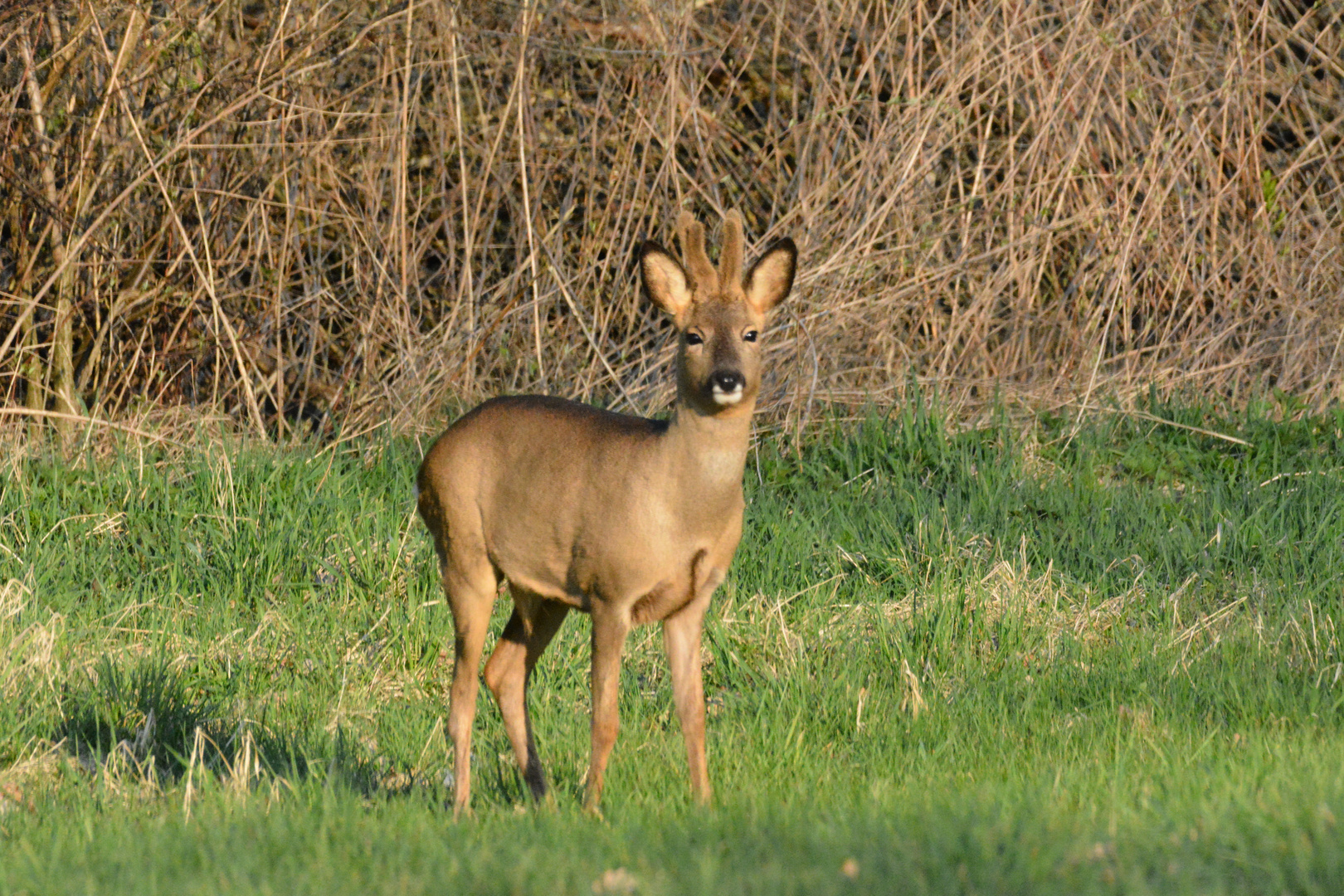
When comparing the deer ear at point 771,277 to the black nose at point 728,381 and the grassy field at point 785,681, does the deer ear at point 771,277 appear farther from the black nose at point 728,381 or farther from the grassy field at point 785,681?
the grassy field at point 785,681

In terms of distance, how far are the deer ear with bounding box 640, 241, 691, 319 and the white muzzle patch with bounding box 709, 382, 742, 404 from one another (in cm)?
40

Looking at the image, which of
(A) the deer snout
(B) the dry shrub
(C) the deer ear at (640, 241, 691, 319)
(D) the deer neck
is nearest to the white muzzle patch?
(A) the deer snout

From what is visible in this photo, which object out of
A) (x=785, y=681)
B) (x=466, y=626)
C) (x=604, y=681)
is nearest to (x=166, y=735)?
(x=466, y=626)

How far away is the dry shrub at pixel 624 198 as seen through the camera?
28.6ft

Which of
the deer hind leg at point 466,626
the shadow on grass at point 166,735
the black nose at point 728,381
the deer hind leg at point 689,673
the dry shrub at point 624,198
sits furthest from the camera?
the dry shrub at point 624,198

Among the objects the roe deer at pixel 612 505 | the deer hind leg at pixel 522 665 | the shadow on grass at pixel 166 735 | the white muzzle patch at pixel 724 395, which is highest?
the white muzzle patch at pixel 724 395

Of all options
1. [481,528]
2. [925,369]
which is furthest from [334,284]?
[481,528]

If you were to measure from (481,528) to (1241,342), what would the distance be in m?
6.12

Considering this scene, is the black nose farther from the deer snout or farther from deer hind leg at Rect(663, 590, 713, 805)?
deer hind leg at Rect(663, 590, 713, 805)

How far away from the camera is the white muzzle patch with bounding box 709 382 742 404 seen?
13.9 feet

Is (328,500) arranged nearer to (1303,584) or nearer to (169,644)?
(169,644)

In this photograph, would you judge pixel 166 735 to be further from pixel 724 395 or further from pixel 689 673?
pixel 724 395

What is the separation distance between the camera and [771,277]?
459 cm

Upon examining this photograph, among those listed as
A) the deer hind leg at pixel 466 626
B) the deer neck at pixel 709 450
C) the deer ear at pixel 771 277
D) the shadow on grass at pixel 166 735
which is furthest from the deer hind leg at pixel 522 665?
the deer ear at pixel 771 277
